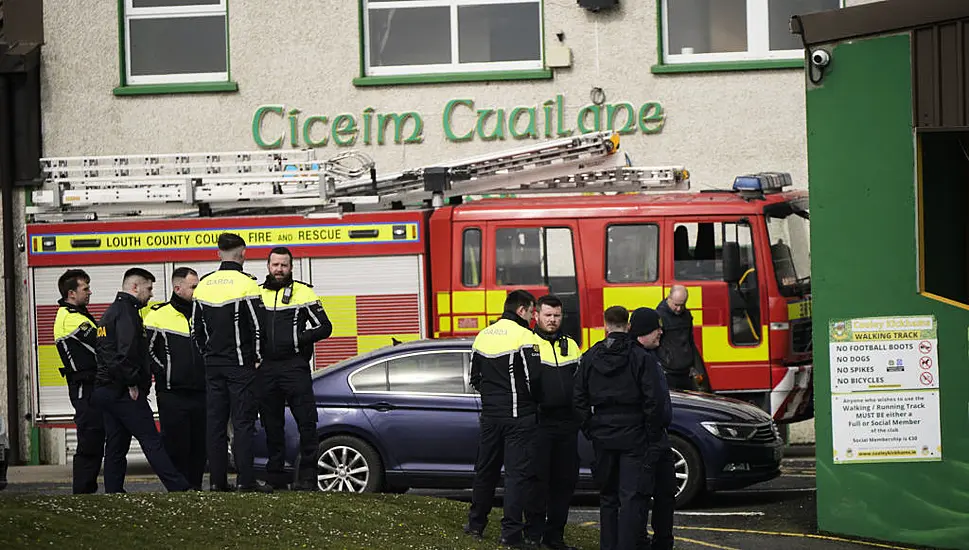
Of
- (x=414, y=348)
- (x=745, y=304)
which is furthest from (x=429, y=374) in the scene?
(x=745, y=304)

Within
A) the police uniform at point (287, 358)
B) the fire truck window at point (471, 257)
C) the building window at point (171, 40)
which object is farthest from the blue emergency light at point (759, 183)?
the building window at point (171, 40)

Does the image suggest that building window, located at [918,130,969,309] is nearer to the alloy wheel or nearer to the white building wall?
the alloy wheel

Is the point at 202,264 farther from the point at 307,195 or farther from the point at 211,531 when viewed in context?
the point at 211,531

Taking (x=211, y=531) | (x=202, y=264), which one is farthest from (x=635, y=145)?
→ (x=211, y=531)

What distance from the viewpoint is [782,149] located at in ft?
65.2

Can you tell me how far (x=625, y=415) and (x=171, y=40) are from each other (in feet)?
39.6

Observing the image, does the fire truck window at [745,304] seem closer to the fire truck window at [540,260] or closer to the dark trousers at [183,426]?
the fire truck window at [540,260]

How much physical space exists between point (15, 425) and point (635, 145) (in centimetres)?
831

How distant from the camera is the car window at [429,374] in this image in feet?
45.6

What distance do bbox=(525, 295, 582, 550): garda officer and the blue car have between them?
255cm

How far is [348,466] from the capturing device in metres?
13.9

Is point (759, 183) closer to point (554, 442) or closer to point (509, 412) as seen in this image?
point (554, 442)

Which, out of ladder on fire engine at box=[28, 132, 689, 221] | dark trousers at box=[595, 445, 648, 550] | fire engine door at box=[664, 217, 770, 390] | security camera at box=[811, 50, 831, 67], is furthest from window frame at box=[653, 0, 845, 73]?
dark trousers at box=[595, 445, 648, 550]

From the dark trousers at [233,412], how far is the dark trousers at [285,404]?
0.47ft
